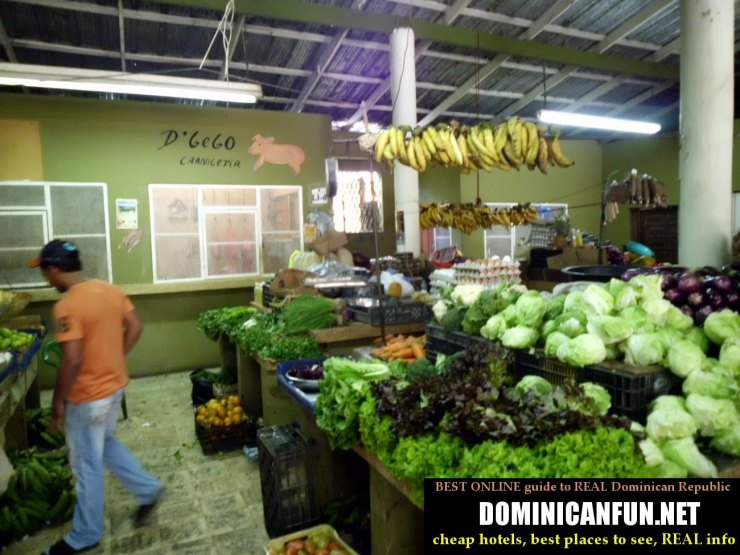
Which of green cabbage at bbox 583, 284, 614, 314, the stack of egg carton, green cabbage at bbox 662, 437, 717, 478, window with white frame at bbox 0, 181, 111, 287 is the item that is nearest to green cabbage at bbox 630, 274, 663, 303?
green cabbage at bbox 583, 284, 614, 314

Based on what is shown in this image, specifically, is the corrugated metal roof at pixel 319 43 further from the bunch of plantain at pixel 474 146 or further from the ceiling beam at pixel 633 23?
the bunch of plantain at pixel 474 146

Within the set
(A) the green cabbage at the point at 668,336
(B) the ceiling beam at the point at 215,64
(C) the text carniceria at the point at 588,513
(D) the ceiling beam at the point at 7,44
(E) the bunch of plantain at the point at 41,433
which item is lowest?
(E) the bunch of plantain at the point at 41,433

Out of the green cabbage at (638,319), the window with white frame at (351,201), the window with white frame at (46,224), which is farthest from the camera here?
the window with white frame at (351,201)

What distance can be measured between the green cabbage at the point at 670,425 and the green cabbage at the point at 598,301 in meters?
0.66

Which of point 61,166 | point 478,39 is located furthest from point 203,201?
point 478,39

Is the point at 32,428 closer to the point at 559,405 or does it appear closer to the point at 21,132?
the point at 21,132

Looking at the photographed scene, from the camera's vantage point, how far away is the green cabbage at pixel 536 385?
2190mm

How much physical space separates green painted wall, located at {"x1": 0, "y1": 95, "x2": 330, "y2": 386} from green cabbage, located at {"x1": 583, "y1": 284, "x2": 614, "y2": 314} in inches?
248

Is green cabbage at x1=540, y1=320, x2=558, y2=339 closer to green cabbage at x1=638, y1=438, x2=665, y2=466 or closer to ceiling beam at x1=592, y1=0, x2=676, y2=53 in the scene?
green cabbage at x1=638, y1=438, x2=665, y2=466

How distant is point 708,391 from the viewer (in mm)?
1987

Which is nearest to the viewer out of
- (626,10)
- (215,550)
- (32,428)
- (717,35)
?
(215,550)

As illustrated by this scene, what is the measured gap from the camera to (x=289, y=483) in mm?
2988

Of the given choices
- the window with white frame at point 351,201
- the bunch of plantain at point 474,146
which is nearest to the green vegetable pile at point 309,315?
the bunch of plantain at point 474,146

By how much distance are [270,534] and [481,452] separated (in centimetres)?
201
